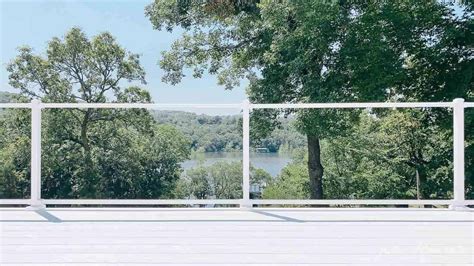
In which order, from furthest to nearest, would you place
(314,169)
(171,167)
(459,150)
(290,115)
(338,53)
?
(314,169), (290,115), (338,53), (171,167), (459,150)

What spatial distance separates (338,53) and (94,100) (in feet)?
35.7

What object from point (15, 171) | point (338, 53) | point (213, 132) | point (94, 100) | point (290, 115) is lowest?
point (15, 171)

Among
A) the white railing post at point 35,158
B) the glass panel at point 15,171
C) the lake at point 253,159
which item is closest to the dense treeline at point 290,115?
the glass panel at point 15,171

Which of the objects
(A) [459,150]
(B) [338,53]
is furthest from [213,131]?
(B) [338,53]

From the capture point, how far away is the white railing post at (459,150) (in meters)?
3.57

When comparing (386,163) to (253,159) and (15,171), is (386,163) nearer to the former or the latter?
(253,159)

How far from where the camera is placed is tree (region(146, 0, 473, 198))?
11062 mm
